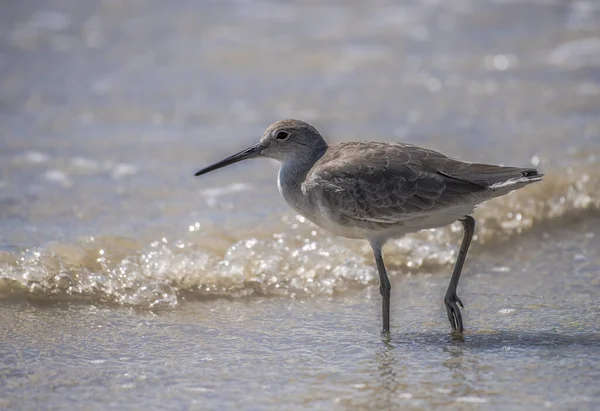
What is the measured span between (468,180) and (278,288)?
5.47 ft

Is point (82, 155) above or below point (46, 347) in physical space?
above

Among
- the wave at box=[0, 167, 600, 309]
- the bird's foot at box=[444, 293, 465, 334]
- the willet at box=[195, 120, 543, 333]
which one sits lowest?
the bird's foot at box=[444, 293, 465, 334]

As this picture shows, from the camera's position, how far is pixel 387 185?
569 cm

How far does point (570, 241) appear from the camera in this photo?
24.4 feet

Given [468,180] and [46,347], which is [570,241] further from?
[46,347]

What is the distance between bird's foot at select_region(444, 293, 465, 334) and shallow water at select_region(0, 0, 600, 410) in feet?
0.39

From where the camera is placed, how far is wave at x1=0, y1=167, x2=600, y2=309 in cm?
641

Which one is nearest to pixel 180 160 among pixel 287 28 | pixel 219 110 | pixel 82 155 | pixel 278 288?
pixel 82 155

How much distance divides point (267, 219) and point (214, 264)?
3.26 ft

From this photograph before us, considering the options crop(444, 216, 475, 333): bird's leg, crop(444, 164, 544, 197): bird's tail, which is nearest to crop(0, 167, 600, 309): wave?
crop(444, 216, 475, 333): bird's leg

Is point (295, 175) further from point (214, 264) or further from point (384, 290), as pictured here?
point (214, 264)

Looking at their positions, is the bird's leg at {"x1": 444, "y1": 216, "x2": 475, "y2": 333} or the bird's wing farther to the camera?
the bird's leg at {"x1": 444, "y1": 216, "x2": 475, "y2": 333}

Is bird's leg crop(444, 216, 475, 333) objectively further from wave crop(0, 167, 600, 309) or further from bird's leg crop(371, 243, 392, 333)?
wave crop(0, 167, 600, 309)

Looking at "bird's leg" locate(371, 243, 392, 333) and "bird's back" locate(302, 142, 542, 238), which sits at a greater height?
"bird's back" locate(302, 142, 542, 238)
